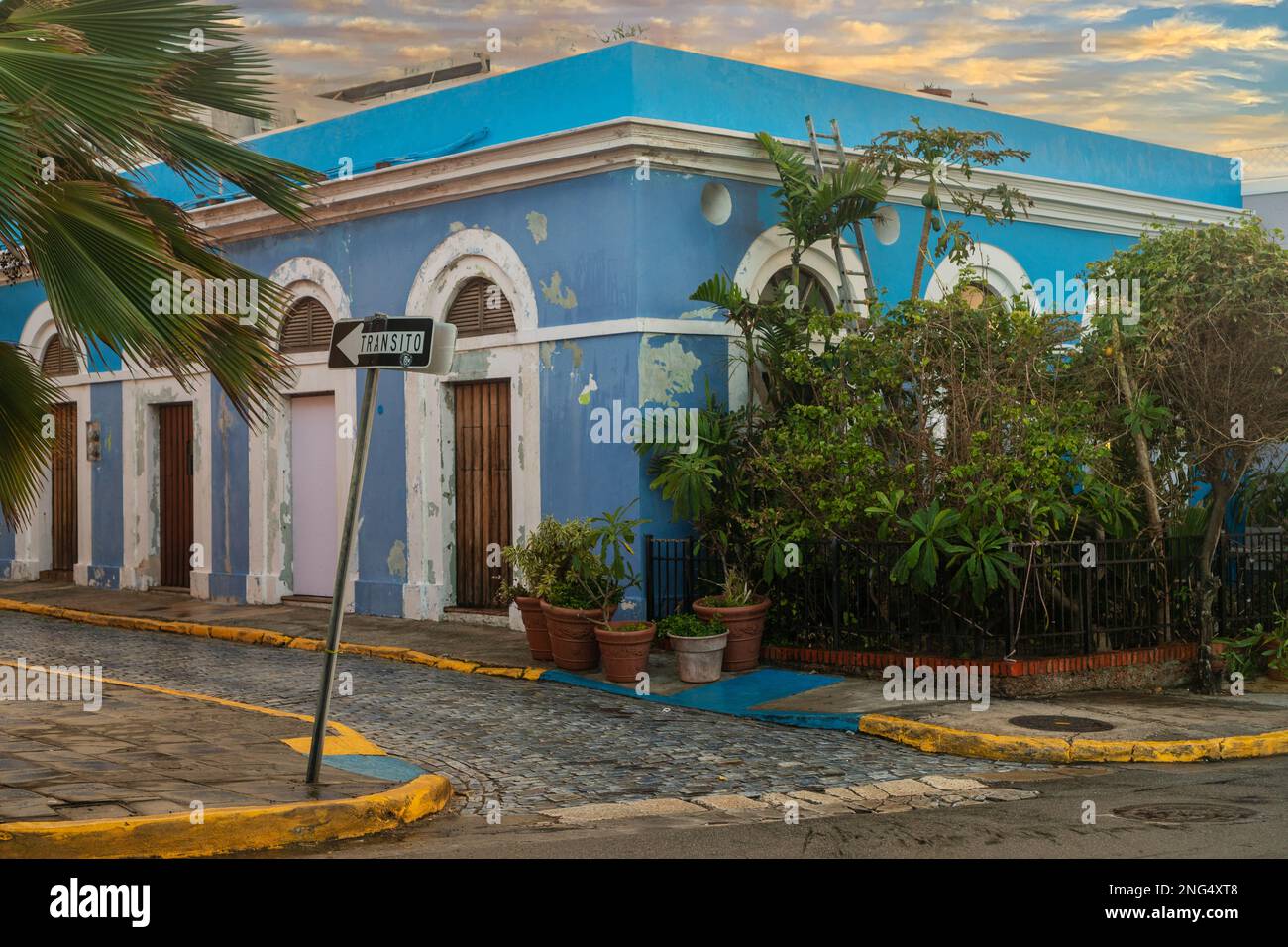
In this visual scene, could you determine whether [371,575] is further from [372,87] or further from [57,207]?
[57,207]

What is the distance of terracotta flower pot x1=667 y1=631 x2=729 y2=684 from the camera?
40.2 ft

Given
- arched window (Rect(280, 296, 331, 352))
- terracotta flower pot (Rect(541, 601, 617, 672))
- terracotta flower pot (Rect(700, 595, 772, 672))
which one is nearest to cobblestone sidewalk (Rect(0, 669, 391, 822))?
terracotta flower pot (Rect(541, 601, 617, 672))

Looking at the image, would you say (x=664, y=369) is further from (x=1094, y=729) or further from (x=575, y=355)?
(x=1094, y=729)

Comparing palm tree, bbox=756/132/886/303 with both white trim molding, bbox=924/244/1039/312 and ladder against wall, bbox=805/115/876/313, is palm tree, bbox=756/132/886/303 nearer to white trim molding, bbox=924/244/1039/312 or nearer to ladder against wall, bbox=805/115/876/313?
ladder against wall, bbox=805/115/876/313

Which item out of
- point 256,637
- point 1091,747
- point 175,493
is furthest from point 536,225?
point 1091,747

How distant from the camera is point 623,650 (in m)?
12.4

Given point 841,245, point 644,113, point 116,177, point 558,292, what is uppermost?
point 644,113

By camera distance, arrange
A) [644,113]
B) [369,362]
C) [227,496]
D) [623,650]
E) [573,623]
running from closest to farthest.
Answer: [369,362]
[623,650]
[573,623]
[644,113]
[227,496]

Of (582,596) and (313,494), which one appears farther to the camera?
(313,494)

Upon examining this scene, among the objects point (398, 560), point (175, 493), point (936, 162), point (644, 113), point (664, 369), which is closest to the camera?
point (664, 369)

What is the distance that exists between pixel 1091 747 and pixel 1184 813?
6.69ft

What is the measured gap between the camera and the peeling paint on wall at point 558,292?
14.8m

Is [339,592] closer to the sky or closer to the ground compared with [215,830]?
closer to the sky

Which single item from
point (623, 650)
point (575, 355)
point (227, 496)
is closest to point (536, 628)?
point (623, 650)
